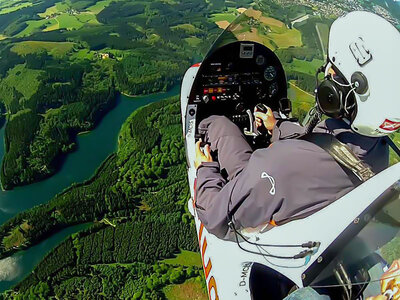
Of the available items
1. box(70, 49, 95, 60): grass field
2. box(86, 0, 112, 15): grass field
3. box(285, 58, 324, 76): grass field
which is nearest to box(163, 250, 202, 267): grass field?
box(285, 58, 324, 76): grass field

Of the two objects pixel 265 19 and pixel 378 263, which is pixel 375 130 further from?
pixel 265 19

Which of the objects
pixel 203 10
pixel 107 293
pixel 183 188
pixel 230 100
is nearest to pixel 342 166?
pixel 230 100

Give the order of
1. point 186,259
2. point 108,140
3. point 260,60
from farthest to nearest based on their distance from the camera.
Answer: point 108,140, point 186,259, point 260,60

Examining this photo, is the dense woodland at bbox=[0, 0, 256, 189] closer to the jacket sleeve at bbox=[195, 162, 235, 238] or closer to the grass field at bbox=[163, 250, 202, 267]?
the grass field at bbox=[163, 250, 202, 267]

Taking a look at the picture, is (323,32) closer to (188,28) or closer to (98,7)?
(188,28)

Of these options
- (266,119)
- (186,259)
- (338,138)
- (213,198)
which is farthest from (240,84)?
(186,259)

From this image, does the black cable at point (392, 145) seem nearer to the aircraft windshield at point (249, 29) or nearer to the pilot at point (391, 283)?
the pilot at point (391, 283)

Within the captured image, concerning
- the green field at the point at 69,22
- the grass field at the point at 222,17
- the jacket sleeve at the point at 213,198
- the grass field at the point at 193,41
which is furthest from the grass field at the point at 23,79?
the jacket sleeve at the point at 213,198
